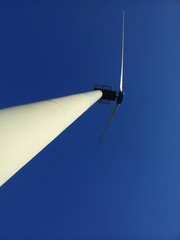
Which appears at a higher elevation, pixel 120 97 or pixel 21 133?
pixel 21 133

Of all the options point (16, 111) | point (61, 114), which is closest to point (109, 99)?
point (61, 114)

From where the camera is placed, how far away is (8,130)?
2428 mm

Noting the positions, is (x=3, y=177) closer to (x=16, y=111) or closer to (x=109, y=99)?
(x=16, y=111)

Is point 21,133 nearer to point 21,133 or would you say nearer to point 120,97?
point 21,133

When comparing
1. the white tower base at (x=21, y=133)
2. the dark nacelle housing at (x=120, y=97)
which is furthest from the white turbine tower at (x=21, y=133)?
the dark nacelle housing at (x=120, y=97)

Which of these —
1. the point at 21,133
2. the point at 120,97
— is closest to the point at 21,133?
the point at 21,133

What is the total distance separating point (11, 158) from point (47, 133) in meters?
1.15

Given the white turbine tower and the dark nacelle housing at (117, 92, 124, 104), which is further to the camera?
the dark nacelle housing at (117, 92, 124, 104)

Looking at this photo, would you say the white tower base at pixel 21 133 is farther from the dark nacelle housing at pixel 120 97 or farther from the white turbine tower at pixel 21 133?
the dark nacelle housing at pixel 120 97

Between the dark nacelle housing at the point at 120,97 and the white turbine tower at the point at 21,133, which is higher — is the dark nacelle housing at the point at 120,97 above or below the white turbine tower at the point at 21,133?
below

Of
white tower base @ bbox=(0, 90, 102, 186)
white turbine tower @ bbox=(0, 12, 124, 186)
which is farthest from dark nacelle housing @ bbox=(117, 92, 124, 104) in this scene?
white tower base @ bbox=(0, 90, 102, 186)

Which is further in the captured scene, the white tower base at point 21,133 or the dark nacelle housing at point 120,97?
the dark nacelle housing at point 120,97

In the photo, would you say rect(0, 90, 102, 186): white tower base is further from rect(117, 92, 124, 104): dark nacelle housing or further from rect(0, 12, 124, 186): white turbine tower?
rect(117, 92, 124, 104): dark nacelle housing

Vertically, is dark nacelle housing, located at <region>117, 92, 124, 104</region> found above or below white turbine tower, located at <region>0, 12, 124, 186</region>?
below
